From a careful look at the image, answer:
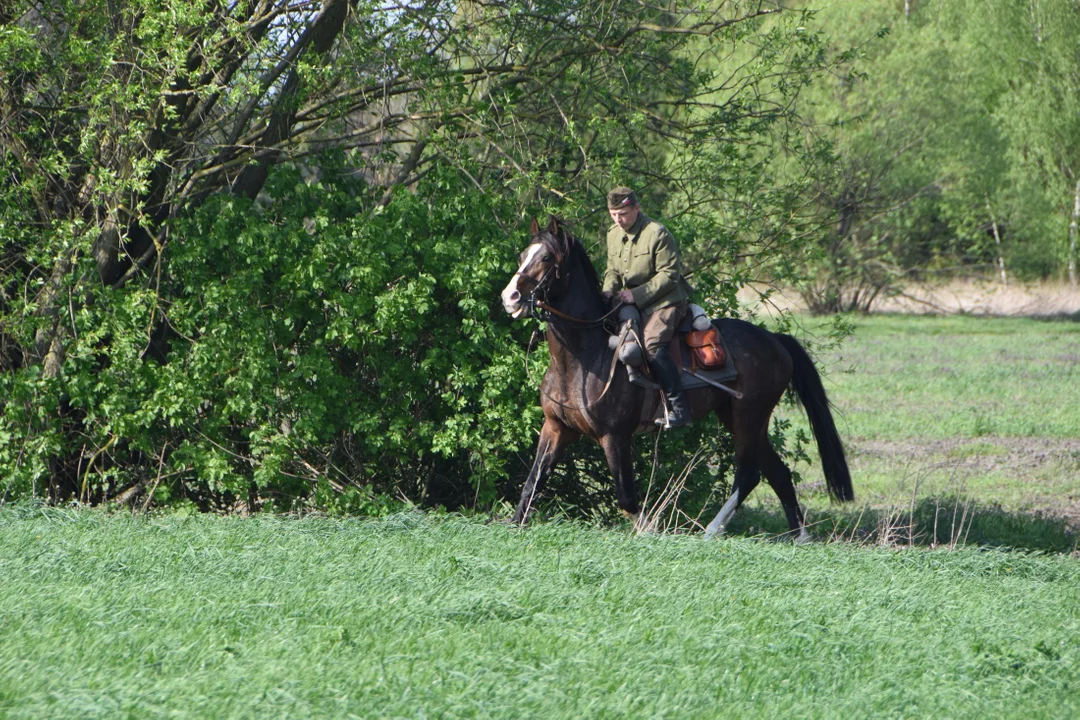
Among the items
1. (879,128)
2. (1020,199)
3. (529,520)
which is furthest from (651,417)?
(1020,199)

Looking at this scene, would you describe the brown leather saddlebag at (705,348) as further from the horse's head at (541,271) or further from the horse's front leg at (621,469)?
the horse's head at (541,271)

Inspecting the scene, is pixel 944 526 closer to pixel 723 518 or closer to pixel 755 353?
pixel 723 518

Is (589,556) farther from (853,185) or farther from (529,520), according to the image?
(853,185)

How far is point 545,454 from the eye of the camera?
9930 mm

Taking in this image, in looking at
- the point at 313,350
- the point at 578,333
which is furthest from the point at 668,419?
the point at 313,350

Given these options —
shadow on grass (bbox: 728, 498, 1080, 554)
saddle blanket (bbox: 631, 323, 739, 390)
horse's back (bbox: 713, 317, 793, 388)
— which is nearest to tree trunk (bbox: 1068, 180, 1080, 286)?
shadow on grass (bbox: 728, 498, 1080, 554)

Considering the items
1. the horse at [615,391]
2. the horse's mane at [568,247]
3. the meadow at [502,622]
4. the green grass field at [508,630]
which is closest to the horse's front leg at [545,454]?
the horse at [615,391]

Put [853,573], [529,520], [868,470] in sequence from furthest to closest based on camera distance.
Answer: [868,470] < [529,520] < [853,573]

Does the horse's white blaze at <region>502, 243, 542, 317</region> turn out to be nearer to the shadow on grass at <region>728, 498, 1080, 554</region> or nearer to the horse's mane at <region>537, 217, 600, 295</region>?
the horse's mane at <region>537, 217, 600, 295</region>

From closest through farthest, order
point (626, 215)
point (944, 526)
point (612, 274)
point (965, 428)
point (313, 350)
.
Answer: point (626, 215)
point (612, 274)
point (313, 350)
point (944, 526)
point (965, 428)

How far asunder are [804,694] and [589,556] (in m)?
2.57

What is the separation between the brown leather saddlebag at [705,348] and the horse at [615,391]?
26cm

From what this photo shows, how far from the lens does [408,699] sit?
4793 millimetres

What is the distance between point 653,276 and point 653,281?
0.12 metres
